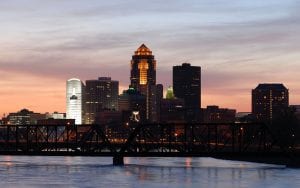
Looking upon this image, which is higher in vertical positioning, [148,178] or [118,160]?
[118,160]

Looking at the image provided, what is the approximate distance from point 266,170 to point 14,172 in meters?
39.9

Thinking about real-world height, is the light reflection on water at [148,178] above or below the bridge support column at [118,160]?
below

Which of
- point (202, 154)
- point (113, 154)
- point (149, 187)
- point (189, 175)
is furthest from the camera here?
point (113, 154)

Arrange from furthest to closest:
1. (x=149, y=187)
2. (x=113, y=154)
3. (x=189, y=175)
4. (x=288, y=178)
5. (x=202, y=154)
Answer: (x=113, y=154) → (x=202, y=154) → (x=189, y=175) → (x=288, y=178) → (x=149, y=187)

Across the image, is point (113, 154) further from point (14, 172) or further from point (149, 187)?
point (149, 187)

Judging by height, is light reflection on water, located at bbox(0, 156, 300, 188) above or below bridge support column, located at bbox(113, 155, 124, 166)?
below

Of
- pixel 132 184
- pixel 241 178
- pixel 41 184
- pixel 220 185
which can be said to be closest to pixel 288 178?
pixel 241 178

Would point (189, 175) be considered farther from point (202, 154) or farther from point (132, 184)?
point (132, 184)

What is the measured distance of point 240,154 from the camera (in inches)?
5960

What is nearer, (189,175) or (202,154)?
(189,175)

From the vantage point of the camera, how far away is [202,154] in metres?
151

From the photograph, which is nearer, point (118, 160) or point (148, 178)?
point (148, 178)

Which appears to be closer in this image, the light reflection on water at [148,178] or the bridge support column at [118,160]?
the light reflection on water at [148,178]

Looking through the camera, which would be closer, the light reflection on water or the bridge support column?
the light reflection on water
